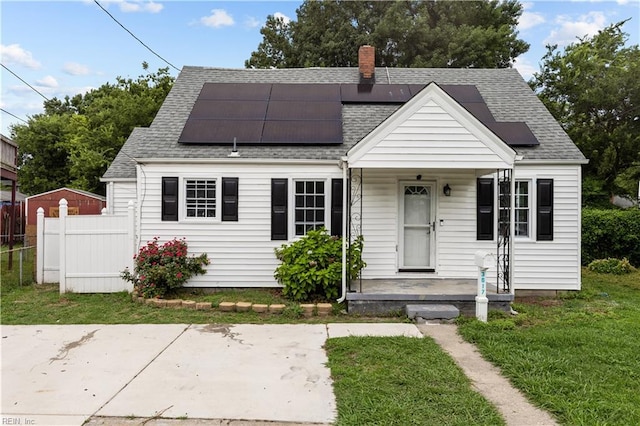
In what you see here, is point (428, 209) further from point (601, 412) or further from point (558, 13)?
point (558, 13)

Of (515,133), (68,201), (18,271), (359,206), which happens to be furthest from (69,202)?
(515,133)

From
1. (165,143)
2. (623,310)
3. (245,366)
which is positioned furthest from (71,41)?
(623,310)

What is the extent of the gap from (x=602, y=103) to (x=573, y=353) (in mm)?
16716

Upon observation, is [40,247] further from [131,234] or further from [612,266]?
[612,266]

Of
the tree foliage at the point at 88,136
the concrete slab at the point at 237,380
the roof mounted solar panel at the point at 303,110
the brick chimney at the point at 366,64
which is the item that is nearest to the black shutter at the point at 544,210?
the roof mounted solar panel at the point at 303,110

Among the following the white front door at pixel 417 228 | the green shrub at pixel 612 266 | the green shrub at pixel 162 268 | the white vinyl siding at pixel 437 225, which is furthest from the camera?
the green shrub at pixel 612 266

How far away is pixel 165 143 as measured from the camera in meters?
8.76

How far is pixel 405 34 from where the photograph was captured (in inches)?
891

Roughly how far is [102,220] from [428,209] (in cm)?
666

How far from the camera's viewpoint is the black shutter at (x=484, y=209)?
8.48 metres

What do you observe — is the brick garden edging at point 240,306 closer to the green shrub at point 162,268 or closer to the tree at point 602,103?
the green shrub at point 162,268

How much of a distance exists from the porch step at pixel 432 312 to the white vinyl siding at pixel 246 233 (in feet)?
9.42

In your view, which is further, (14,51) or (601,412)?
(14,51)

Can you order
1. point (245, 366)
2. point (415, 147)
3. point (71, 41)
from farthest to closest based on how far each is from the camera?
1. point (71, 41)
2. point (415, 147)
3. point (245, 366)
